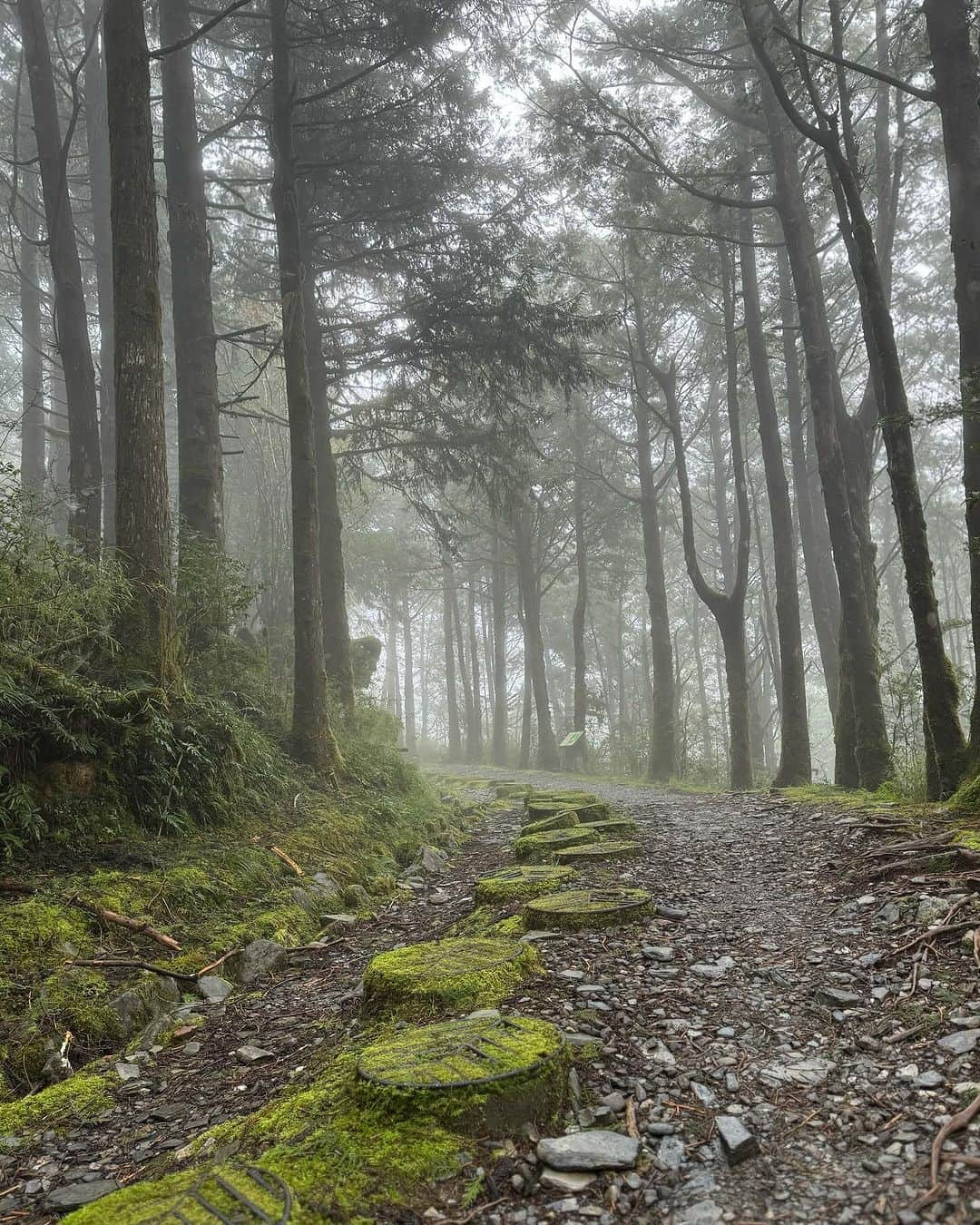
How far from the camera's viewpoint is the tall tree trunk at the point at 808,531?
1381cm

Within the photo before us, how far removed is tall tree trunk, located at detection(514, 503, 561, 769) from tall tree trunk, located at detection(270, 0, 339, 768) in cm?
1256

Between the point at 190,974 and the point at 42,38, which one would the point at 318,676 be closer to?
the point at 190,974

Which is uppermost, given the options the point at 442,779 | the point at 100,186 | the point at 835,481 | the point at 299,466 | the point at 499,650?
the point at 100,186

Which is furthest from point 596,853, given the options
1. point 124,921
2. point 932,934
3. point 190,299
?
point 190,299

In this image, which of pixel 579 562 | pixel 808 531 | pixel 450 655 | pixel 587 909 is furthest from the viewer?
pixel 450 655

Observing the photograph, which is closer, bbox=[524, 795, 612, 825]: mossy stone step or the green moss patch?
the green moss patch

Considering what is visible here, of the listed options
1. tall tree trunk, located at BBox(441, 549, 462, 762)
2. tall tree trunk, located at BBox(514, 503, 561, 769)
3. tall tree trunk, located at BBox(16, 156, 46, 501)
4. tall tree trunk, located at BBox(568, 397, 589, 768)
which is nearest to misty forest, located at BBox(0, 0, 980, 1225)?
tall tree trunk, located at BBox(16, 156, 46, 501)

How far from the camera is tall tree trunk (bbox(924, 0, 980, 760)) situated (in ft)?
17.5

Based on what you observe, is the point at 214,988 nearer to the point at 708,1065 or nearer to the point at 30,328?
the point at 708,1065

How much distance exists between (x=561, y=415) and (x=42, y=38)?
45.0 feet

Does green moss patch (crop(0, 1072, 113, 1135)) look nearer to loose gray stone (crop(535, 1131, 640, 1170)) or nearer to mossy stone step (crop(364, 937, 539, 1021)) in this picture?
mossy stone step (crop(364, 937, 539, 1021))

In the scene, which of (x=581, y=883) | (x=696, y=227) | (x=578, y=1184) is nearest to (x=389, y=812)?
(x=581, y=883)

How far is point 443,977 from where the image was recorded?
2.82 meters

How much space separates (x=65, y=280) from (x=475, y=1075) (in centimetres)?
1069
